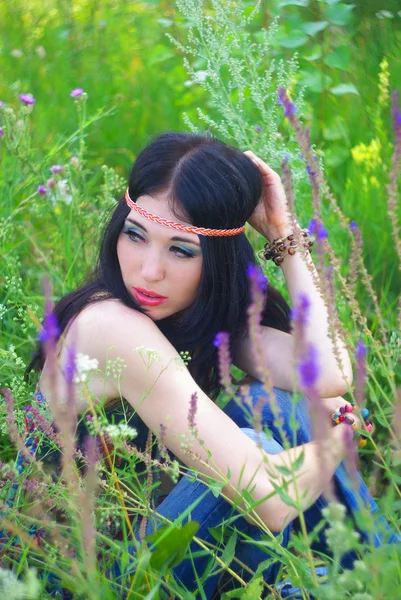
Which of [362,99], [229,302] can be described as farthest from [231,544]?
[362,99]

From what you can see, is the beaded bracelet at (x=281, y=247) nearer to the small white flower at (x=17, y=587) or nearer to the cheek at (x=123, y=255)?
the cheek at (x=123, y=255)

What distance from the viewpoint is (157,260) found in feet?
6.32

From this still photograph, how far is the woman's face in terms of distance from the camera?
1929mm

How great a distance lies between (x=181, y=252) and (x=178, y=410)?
0.40 meters

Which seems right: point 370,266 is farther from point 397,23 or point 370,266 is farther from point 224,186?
point 224,186

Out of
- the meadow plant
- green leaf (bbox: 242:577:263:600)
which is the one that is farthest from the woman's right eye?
green leaf (bbox: 242:577:263:600)

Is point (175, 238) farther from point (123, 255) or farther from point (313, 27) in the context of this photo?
point (313, 27)

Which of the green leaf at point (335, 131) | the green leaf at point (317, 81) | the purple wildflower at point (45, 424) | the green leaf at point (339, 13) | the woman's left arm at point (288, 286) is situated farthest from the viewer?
the green leaf at point (335, 131)

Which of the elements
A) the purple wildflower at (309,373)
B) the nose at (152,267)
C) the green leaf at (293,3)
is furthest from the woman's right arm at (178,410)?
the green leaf at (293,3)

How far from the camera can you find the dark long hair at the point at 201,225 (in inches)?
76.6

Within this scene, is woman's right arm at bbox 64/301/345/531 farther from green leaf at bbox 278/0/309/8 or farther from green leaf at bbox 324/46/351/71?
green leaf at bbox 324/46/351/71

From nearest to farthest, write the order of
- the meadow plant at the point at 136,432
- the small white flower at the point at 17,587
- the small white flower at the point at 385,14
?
the small white flower at the point at 17,587, the meadow plant at the point at 136,432, the small white flower at the point at 385,14

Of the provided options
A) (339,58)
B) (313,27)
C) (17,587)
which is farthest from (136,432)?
(339,58)

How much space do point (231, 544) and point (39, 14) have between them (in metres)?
4.02
